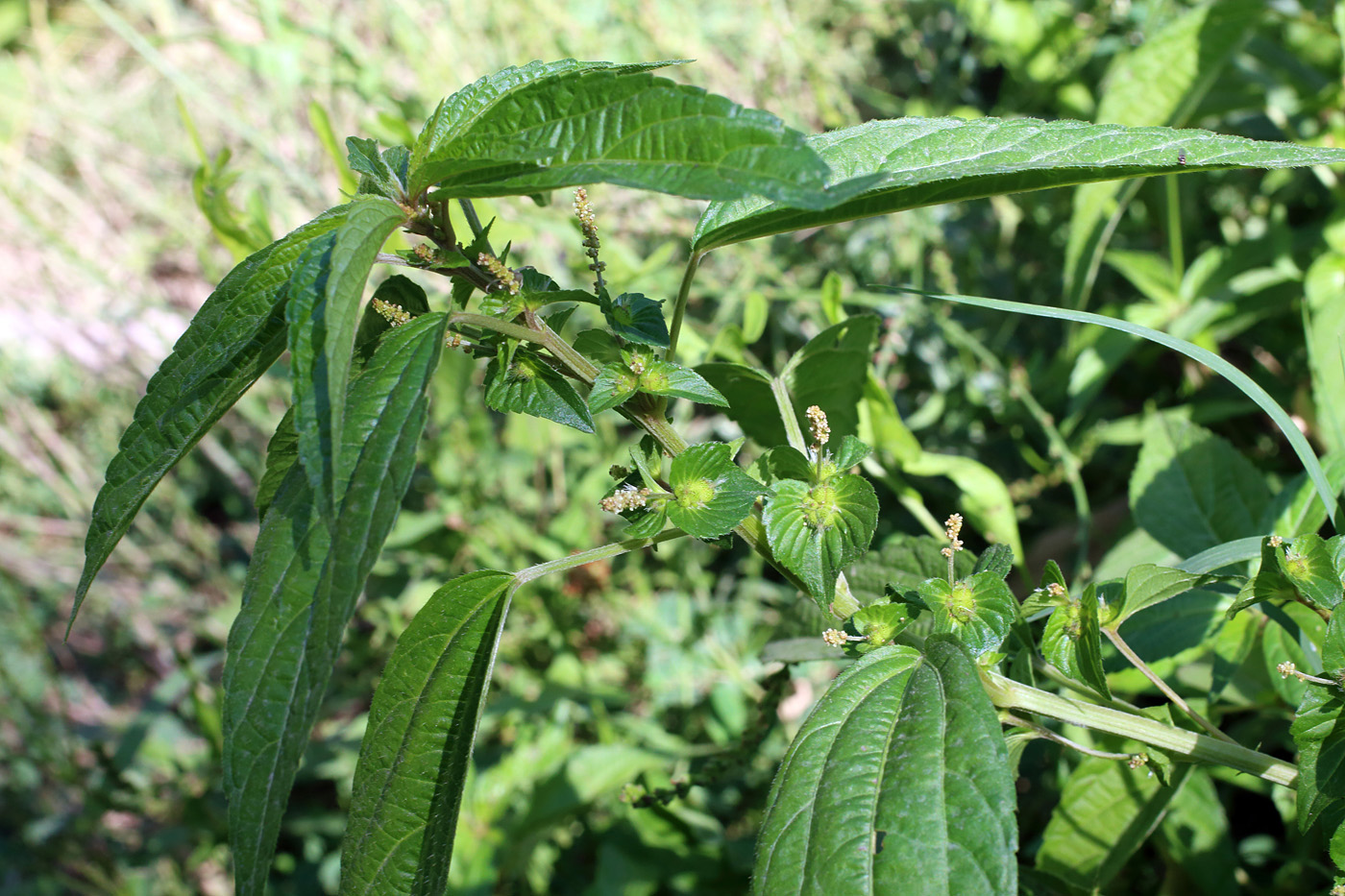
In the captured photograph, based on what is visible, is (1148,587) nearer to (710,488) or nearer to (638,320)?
(710,488)

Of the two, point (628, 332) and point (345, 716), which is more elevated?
point (628, 332)

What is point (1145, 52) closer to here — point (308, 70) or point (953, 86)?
point (953, 86)

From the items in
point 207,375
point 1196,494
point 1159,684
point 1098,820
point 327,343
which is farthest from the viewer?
point 1196,494

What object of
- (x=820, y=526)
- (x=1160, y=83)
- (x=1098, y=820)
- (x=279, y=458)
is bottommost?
(x=1098, y=820)

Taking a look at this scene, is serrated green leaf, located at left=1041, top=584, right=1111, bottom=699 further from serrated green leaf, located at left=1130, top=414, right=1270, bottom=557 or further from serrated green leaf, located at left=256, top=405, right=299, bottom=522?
serrated green leaf, located at left=256, top=405, right=299, bottom=522

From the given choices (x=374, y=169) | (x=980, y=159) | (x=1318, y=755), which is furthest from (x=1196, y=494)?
(x=374, y=169)

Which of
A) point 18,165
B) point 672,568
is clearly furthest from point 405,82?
point 672,568

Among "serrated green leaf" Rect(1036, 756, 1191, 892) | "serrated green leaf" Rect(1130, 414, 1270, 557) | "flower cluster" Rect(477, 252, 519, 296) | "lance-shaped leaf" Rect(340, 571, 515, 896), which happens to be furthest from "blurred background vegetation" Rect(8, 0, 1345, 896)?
"flower cluster" Rect(477, 252, 519, 296)

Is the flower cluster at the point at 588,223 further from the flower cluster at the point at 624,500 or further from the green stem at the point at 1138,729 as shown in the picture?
the green stem at the point at 1138,729
